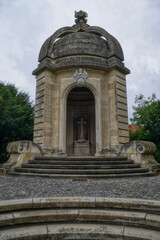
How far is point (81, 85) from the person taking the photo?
10719mm

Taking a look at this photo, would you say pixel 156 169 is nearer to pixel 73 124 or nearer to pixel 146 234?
pixel 146 234

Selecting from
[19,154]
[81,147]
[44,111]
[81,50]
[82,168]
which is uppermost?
[81,50]

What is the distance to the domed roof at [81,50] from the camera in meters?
10.6

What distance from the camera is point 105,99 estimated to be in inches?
428

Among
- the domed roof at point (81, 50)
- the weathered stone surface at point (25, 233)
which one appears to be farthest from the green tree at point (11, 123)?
the weathered stone surface at point (25, 233)

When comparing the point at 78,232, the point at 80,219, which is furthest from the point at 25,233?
the point at 80,219

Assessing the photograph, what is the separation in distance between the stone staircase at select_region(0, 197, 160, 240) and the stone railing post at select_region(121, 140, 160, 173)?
5199 mm

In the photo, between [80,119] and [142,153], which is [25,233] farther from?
[80,119]

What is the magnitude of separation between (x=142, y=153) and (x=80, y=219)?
19.5ft

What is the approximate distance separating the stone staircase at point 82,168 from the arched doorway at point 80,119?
16.4 feet

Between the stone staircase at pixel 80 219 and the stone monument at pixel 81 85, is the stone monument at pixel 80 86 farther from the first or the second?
the stone staircase at pixel 80 219

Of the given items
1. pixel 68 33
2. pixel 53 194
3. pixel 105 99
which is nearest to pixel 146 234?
pixel 53 194

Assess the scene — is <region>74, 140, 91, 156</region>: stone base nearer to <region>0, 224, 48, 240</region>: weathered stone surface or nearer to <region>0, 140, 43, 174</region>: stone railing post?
<region>0, 140, 43, 174</region>: stone railing post

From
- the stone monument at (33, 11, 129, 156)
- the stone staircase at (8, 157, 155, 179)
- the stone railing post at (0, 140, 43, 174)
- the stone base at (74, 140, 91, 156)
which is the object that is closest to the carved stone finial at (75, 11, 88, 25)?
the stone monument at (33, 11, 129, 156)
